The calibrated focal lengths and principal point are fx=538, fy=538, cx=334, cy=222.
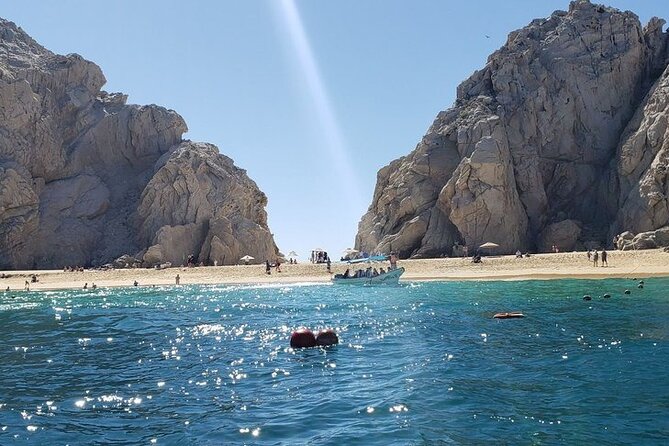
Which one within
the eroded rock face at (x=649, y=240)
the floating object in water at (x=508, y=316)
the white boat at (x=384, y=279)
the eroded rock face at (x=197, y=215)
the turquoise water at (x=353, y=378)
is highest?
the eroded rock face at (x=197, y=215)

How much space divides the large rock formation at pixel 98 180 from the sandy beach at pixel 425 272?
327 inches

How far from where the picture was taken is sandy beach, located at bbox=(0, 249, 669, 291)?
47281 mm

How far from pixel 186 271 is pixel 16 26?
60801mm

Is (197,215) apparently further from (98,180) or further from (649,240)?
(649,240)

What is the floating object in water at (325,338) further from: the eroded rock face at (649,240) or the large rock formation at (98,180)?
the large rock formation at (98,180)

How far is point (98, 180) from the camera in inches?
3278

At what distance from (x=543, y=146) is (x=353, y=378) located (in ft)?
218

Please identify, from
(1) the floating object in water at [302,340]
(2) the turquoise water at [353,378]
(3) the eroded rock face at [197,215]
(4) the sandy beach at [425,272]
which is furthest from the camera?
(3) the eroded rock face at [197,215]

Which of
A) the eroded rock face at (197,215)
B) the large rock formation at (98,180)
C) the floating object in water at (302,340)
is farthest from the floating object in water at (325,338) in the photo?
the large rock formation at (98,180)

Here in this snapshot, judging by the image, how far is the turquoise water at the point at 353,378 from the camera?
999 cm

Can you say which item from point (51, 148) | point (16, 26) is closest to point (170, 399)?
point (51, 148)

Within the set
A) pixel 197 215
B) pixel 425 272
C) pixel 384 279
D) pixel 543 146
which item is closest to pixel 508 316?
pixel 384 279

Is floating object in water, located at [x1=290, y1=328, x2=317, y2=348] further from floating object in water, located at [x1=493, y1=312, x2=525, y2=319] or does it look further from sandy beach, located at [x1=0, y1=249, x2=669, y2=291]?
sandy beach, located at [x1=0, y1=249, x2=669, y2=291]

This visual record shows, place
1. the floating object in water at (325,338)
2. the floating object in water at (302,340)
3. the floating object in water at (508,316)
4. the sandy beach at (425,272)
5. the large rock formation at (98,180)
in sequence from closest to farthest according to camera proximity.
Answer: the floating object in water at (302,340)
the floating object in water at (325,338)
the floating object in water at (508,316)
the sandy beach at (425,272)
the large rock formation at (98,180)
